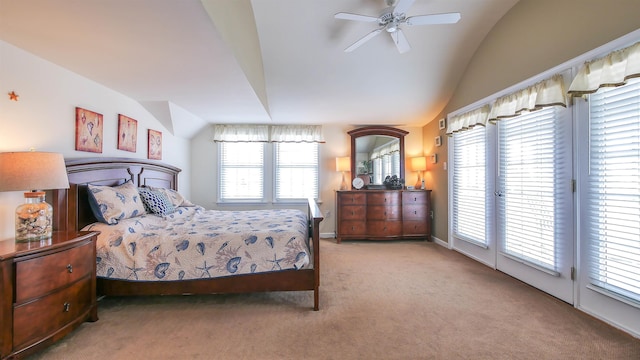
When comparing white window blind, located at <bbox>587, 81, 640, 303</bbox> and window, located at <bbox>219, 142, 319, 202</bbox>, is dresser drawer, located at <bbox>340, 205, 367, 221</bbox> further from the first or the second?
white window blind, located at <bbox>587, 81, 640, 303</bbox>

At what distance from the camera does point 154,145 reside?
142 inches

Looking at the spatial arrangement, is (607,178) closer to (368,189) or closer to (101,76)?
(368,189)

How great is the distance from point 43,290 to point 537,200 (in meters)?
3.96

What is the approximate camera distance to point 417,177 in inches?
190

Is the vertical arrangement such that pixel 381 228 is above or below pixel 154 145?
below

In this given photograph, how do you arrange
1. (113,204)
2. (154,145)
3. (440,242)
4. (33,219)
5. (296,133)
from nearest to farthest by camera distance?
(33,219), (113,204), (154,145), (440,242), (296,133)

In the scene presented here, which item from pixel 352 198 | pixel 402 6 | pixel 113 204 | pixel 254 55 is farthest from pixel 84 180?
pixel 352 198

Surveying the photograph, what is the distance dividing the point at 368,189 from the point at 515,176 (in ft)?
7.31

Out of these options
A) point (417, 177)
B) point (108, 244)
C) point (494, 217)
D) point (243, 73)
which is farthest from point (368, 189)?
point (108, 244)

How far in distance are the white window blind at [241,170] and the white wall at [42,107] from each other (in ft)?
6.31

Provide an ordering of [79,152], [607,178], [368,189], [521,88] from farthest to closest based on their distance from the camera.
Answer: [368,189] < [521,88] < [79,152] < [607,178]

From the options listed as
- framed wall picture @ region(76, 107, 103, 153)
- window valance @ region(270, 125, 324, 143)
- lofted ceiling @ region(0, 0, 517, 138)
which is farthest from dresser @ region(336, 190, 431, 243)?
framed wall picture @ region(76, 107, 103, 153)

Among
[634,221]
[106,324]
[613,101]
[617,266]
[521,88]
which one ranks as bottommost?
[106,324]

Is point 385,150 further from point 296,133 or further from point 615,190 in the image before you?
point 615,190
